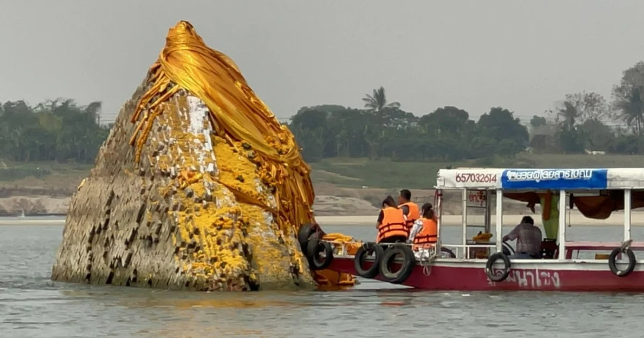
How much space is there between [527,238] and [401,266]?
7.51 feet

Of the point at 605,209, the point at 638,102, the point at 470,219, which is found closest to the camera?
the point at 605,209

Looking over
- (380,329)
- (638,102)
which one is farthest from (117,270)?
(638,102)

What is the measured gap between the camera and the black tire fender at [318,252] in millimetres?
28562

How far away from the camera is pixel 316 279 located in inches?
1152

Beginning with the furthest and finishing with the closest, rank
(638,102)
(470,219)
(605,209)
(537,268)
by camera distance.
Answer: (638,102), (470,219), (605,209), (537,268)

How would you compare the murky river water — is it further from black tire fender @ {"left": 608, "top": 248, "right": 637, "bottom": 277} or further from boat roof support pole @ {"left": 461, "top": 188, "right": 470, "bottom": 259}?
boat roof support pole @ {"left": 461, "top": 188, "right": 470, "bottom": 259}

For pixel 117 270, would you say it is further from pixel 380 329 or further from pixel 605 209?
pixel 605 209

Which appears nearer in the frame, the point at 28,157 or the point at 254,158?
the point at 254,158

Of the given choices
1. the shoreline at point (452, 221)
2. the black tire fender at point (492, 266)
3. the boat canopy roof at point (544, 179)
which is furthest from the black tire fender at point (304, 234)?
the shoreline at point (452, 221)

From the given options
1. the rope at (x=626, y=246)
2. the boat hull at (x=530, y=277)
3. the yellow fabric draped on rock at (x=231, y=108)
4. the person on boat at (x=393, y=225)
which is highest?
the yellow fabric draped on rock at (x=231, y=108)

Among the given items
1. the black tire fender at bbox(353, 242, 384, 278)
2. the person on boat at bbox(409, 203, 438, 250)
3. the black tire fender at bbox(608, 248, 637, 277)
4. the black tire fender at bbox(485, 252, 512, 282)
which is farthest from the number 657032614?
the black tire fender at bbox(608, 248, 637, 277)

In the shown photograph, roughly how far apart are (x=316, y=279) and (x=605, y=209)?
5458 millimetres

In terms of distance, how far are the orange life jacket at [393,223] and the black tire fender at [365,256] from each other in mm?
384

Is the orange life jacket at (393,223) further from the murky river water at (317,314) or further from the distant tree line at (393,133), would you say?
the distant tree line at (393,133)
